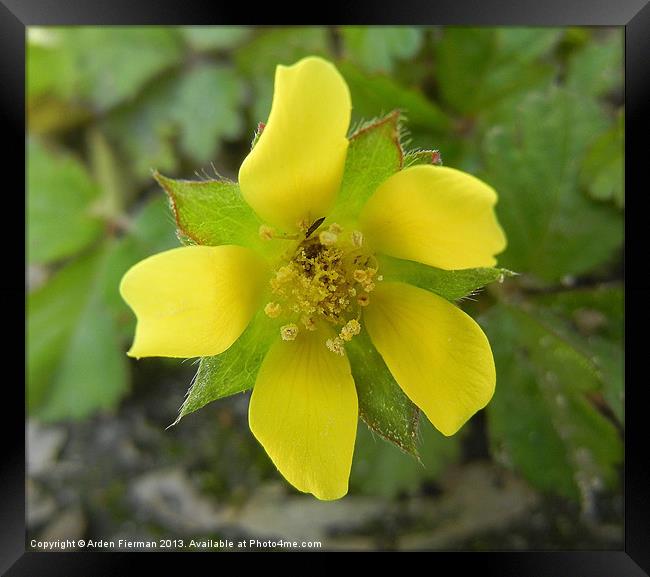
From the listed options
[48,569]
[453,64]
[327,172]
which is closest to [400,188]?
[327,172]

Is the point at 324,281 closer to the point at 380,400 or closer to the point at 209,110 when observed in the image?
the point at 380,400

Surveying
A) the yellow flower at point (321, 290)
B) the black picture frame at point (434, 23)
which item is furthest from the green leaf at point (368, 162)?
the black picture frame at point (434, 23)

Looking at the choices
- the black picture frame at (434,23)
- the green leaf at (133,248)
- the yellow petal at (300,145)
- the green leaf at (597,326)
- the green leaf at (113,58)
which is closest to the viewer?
the yellow petal at (300,145)

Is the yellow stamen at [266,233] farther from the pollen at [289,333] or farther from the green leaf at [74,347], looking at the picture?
the green leaf at [74,347]

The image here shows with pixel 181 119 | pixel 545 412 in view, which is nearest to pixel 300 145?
pixel 545 412

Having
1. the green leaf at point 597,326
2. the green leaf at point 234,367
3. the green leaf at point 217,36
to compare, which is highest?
the green leaf at point 217,36
